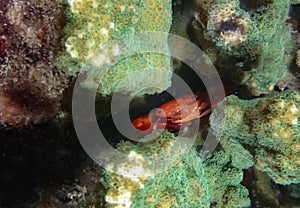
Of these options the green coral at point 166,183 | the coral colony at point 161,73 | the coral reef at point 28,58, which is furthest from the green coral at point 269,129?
the coral reef at point 28,58

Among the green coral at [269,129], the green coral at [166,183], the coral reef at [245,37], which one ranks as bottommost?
the green coral at [166,183]

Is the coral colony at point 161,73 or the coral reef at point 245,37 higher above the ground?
the coral reef at point 245,37

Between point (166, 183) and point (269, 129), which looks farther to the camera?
point (269, 129)

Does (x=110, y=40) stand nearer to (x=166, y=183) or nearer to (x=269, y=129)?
(x=166, y=183)

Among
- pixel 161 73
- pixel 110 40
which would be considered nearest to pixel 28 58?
pixel 110 40

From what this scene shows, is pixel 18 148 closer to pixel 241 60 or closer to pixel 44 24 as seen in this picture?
pixel 44 24

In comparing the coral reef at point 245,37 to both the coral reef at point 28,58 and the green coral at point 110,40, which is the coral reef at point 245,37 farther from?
the coral reef at point 28,58

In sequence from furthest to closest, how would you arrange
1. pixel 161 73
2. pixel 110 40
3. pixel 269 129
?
pixel 161 73 < pixel 269 129 < pixel 110 40
